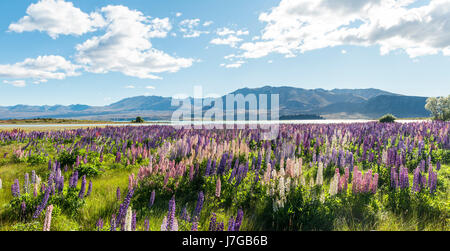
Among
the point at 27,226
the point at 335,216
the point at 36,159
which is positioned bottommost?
the point at 335,216

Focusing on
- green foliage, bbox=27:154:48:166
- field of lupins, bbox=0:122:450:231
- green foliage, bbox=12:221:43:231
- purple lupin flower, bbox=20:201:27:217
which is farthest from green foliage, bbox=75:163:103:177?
green foliage, bbox=12:221:43:231

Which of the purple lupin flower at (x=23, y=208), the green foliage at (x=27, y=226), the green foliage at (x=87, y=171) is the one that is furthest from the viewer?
the green foliage at (x=87, y=171)

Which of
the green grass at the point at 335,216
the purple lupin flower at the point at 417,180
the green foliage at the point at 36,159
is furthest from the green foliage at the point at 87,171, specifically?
the purple lupin flower at the point at 417,180

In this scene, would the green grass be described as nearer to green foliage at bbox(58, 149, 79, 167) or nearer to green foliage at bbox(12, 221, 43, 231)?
green foliage at bbox(12, 221, 43, 231)

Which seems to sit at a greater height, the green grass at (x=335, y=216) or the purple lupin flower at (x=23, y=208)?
the purple lupin flower at (x=23, y=208)

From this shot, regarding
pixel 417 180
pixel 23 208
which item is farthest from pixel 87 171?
pixel 417 180

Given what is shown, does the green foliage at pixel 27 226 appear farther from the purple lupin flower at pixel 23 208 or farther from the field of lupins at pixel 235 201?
the purple lupin flower at pixel 23 208

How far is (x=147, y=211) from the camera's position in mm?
4484

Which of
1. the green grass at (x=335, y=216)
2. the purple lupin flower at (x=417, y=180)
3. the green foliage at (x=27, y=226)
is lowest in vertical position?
the green grass at (x=335, y=216)

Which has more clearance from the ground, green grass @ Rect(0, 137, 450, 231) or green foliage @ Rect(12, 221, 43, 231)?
green foliage @ Rect(12, 221, 43, 231)

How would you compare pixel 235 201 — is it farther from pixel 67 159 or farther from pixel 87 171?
pixel 67 159

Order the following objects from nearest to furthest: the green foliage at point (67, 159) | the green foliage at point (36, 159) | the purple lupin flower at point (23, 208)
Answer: the purple lupin flower at point (23, 208) < the green foliage at point (67, 159) < the green foliage at point (36, 159)
